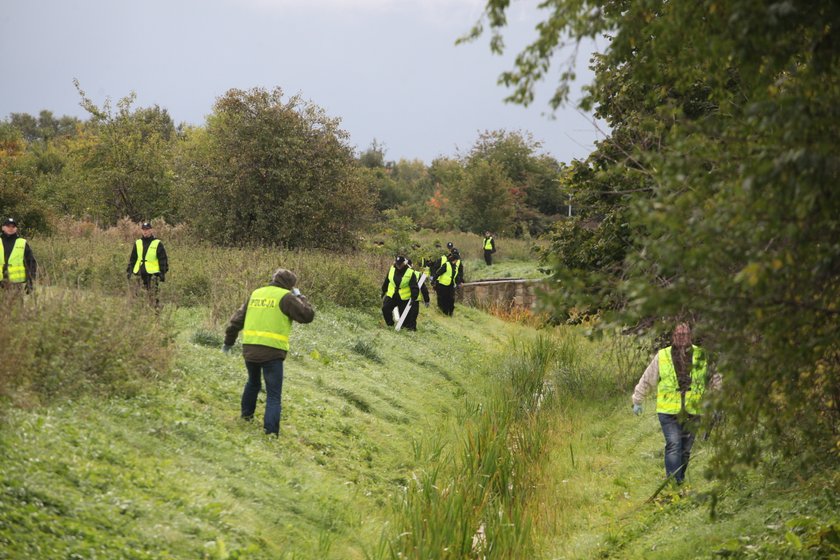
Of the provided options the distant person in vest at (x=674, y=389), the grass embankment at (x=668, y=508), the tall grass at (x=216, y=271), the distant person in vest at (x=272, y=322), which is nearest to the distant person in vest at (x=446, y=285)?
the tall grass at (x=216, y=271)

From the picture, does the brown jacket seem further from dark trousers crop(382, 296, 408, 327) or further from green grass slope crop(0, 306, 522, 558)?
dark trousers crop(382, 296, 408, 327)

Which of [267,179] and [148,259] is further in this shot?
[267,179]

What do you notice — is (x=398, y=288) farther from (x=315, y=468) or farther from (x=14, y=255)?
(x=315, y=468)

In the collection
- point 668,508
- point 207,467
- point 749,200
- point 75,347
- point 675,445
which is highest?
point 749,200

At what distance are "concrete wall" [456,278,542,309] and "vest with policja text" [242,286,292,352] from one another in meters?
21.2

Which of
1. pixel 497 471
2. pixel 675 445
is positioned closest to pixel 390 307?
pixel 497 471

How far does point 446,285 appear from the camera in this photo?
26.5m

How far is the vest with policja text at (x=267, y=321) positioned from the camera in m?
10.5

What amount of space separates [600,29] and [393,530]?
5556 millimetres

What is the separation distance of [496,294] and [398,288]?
1118 cm

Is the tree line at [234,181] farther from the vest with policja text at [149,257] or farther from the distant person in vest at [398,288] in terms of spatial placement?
the vest with policja text at [149,257]

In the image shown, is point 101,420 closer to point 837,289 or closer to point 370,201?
point 837,289

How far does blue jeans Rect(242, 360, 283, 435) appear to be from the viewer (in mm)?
10656

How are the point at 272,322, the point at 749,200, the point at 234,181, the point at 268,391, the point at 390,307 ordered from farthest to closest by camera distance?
1. the point at 234,181
2. the point at 390,307
3. the point at 268,391
4. the point at 272,322
5. the point at 749,200
